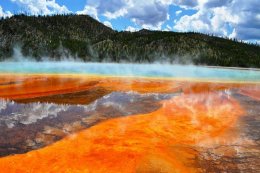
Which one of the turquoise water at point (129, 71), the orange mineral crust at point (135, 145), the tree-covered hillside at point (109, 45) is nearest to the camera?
the orange mineral crust at point (135, 145)

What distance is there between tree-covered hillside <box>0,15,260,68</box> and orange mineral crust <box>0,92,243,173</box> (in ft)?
195

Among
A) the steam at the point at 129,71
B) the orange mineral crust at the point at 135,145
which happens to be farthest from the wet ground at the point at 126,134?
the steam at the point at 129,71

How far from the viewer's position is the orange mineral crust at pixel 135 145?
231 inches

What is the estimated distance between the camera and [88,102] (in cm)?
1182

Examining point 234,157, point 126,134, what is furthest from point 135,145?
point 234,157

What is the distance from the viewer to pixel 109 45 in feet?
313

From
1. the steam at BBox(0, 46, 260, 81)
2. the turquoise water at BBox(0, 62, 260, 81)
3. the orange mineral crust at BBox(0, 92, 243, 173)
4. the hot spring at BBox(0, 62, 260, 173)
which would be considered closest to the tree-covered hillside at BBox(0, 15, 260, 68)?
the steam at BBox(0, 46, 260, 81)

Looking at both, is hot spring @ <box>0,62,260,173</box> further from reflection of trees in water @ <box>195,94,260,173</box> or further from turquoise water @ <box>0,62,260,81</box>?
turquoise water @ <box>0,62,260,81</box>

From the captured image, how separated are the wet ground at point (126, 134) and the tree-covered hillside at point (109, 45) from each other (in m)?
57.0

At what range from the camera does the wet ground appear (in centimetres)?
604

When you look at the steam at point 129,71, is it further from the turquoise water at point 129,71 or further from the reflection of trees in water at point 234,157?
the reflection of trees in water at point 234,157

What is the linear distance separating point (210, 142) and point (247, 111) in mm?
4115

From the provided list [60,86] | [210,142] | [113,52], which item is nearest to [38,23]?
[113,52]

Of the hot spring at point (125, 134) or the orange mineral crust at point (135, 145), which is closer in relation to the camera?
the orange mineral crust at point (135, 145)
